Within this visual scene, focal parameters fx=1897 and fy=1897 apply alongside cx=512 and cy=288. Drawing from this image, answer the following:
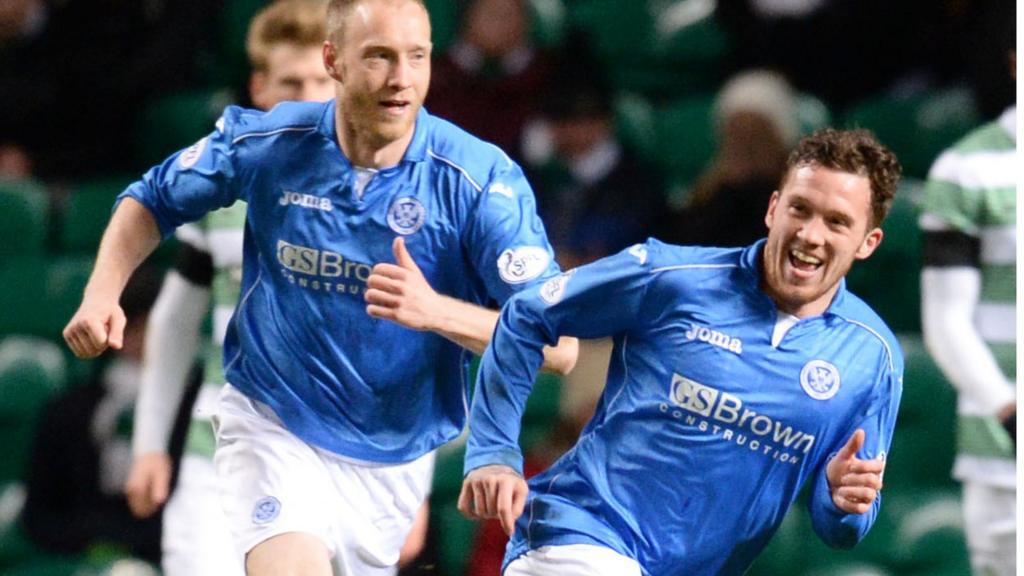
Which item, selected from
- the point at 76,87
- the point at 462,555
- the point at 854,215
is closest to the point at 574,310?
the point at 854,215

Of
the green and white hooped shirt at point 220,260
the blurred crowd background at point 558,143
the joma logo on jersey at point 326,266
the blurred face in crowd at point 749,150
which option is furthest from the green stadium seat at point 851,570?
the joma logo on jersey at point 326,266

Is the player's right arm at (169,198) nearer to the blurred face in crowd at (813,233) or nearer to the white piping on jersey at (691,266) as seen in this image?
the white piping on jersey at (691,266)

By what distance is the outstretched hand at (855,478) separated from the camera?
325 centimetres

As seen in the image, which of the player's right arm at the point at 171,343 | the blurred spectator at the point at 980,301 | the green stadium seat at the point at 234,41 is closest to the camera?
the player's right arm at the point at 171,343

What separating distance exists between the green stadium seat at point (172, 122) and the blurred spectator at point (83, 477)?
0.92m

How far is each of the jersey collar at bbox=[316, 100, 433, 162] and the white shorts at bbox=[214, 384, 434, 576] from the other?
0.54 meters

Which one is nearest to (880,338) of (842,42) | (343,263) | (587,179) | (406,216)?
(406,216)

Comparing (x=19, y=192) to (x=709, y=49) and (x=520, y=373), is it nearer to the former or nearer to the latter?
(x=709, y=49)

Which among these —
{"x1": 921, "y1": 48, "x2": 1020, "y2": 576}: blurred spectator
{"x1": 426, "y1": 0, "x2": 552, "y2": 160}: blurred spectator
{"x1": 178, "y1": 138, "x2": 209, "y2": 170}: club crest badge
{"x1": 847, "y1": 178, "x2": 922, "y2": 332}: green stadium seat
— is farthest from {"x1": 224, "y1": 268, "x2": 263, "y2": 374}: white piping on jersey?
{"x1": 847, "y1": 178, "x2": 922, "y2": 332}: green stadium seat

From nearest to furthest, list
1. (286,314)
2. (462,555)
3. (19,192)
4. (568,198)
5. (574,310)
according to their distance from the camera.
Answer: (574,310) < (286,314) < (462,555) < (568,198) < (19,192)

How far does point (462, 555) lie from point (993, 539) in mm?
1521

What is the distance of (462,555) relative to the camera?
5395 millimetres

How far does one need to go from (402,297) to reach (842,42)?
3068 mm

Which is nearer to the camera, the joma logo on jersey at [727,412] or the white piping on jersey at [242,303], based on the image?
the joma logo on jersey at [727,412]
